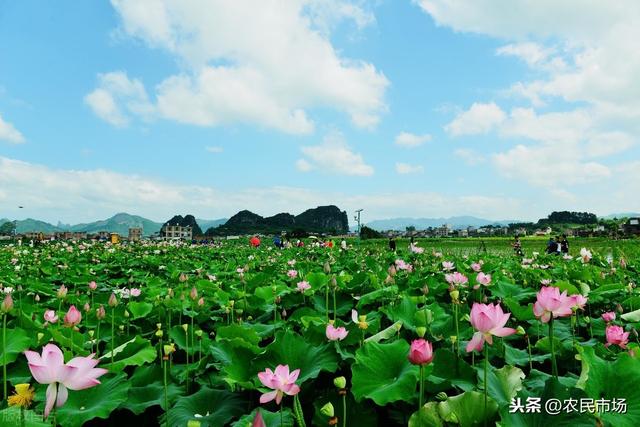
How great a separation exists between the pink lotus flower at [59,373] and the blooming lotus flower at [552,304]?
1.30 metres

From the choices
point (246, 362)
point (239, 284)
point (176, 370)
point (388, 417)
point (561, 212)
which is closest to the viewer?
point (388, 417)

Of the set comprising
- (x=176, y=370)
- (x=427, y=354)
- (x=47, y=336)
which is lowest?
(x=176, y=370)

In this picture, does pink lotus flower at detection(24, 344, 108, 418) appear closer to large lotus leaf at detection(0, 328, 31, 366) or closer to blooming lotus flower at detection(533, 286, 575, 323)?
large lotus leaf at detection(0, 328, 31, 366)

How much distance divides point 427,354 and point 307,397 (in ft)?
2.10

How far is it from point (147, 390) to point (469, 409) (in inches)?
46.6

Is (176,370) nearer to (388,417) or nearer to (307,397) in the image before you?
(307,397)

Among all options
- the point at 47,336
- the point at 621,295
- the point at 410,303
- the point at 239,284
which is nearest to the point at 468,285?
the point at 621,295

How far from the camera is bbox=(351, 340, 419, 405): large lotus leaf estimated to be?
1357 mm

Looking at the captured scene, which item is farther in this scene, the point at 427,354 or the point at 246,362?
the point at 246,362

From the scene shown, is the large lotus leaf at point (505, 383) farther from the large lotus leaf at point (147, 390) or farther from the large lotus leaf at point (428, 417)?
the large lotus leaf at point (147, 390)

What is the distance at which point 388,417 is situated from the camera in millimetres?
1475

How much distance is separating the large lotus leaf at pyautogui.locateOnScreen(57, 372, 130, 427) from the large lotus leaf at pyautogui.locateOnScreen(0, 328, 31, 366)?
59cm

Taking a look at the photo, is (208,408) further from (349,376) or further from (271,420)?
(349,376)

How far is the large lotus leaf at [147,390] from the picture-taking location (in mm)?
1538
